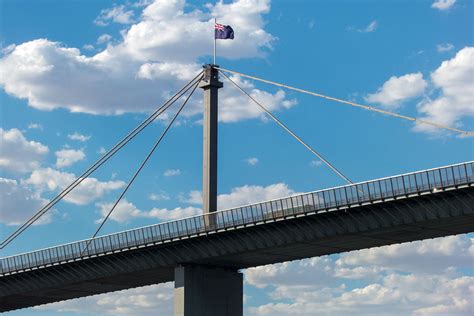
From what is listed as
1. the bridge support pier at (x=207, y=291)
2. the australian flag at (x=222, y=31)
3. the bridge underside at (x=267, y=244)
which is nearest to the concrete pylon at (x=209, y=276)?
the bridge support pier at (x=207, y=291)

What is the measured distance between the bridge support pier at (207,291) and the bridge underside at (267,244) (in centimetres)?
102

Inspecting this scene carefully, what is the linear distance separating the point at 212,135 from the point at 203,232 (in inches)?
578

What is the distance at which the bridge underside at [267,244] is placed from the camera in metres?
81.5

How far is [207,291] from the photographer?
3937 inches

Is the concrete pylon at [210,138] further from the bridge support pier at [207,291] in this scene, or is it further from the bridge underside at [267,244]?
the bridge support pier at [207,291]

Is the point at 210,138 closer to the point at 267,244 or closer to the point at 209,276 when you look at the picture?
the point at 209,276

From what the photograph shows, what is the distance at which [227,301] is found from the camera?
101688mm

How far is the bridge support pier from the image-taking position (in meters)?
97.3

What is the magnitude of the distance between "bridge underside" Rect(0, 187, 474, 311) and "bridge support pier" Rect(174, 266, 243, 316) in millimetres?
1015

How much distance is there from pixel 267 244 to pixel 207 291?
11211mm

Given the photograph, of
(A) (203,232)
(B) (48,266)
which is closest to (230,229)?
(A) (203,232)

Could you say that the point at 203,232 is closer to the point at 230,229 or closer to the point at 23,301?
the point at 230,229

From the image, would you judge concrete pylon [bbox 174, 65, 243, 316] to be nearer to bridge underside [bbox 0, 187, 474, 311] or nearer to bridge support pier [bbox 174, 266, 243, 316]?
bridge support pier [bbox 174, 266, 243, 316]

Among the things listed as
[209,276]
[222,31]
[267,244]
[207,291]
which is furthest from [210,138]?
[267,244]
